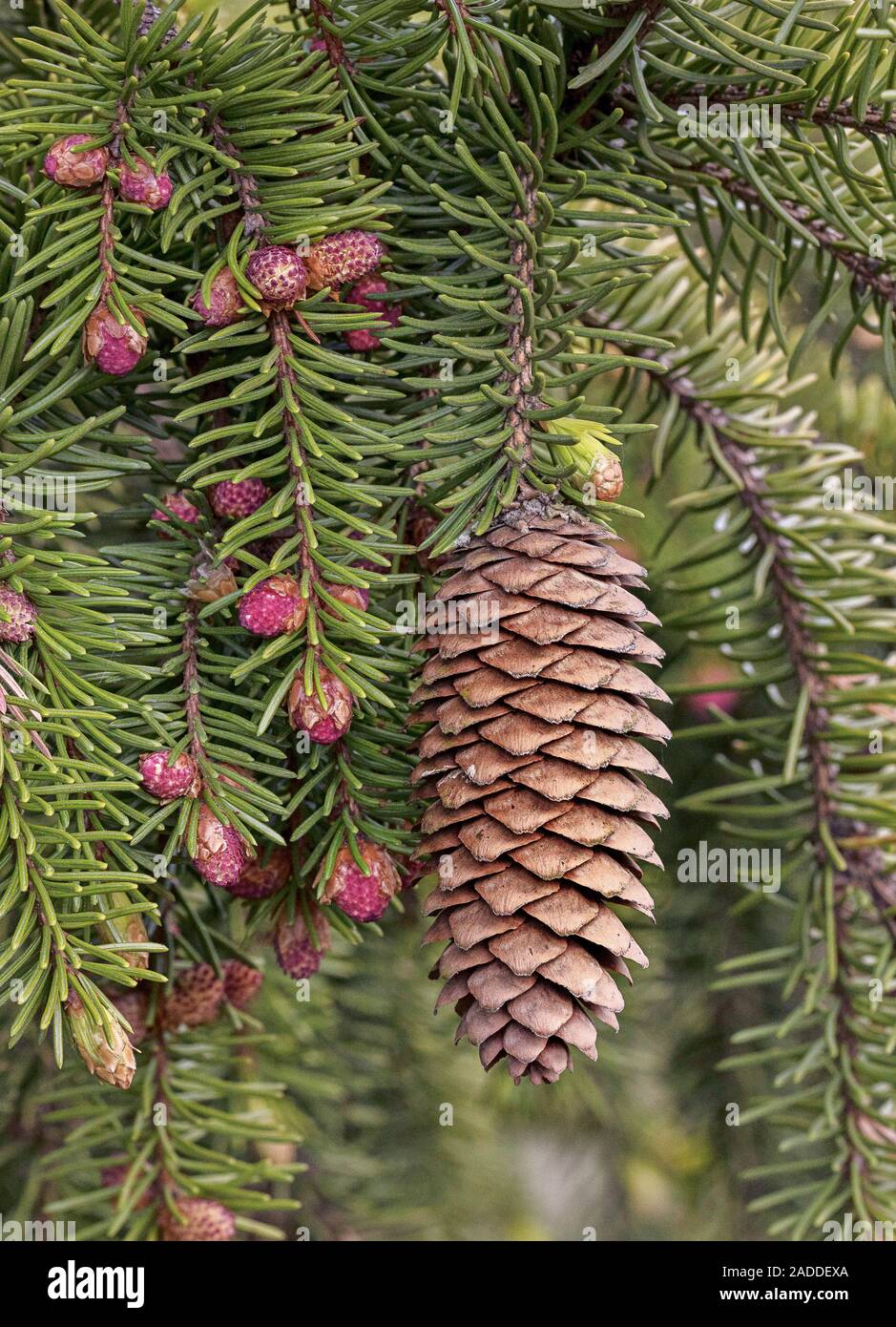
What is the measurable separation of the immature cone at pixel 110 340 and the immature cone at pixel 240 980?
0.35m

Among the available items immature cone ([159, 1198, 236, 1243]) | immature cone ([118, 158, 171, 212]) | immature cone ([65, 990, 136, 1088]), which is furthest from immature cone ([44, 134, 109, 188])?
immature cone ([159, 1198, 236, 1243])

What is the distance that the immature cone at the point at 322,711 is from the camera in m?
0.44

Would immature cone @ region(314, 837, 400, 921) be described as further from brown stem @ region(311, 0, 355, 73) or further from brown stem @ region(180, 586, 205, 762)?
brown stem @ region(311, 0, 355, 73)

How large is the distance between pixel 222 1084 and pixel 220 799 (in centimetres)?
26

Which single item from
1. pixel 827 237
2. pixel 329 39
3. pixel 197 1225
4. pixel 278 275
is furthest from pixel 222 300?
pixel 197 1225

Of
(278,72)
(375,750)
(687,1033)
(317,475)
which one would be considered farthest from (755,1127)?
(278,72)

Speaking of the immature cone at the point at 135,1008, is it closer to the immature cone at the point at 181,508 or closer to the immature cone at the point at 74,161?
the immature cone at the point at 181,508

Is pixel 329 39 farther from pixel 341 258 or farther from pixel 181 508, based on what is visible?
pixel 181 508

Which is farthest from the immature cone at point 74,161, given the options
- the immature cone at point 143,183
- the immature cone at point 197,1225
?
the immature cone at point 197,1225

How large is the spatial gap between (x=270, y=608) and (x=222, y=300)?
125 mm

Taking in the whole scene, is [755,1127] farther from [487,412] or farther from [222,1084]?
[487,412]

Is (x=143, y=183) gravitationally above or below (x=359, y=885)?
above

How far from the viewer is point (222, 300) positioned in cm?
45

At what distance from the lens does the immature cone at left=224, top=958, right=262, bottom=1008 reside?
0.64 m
